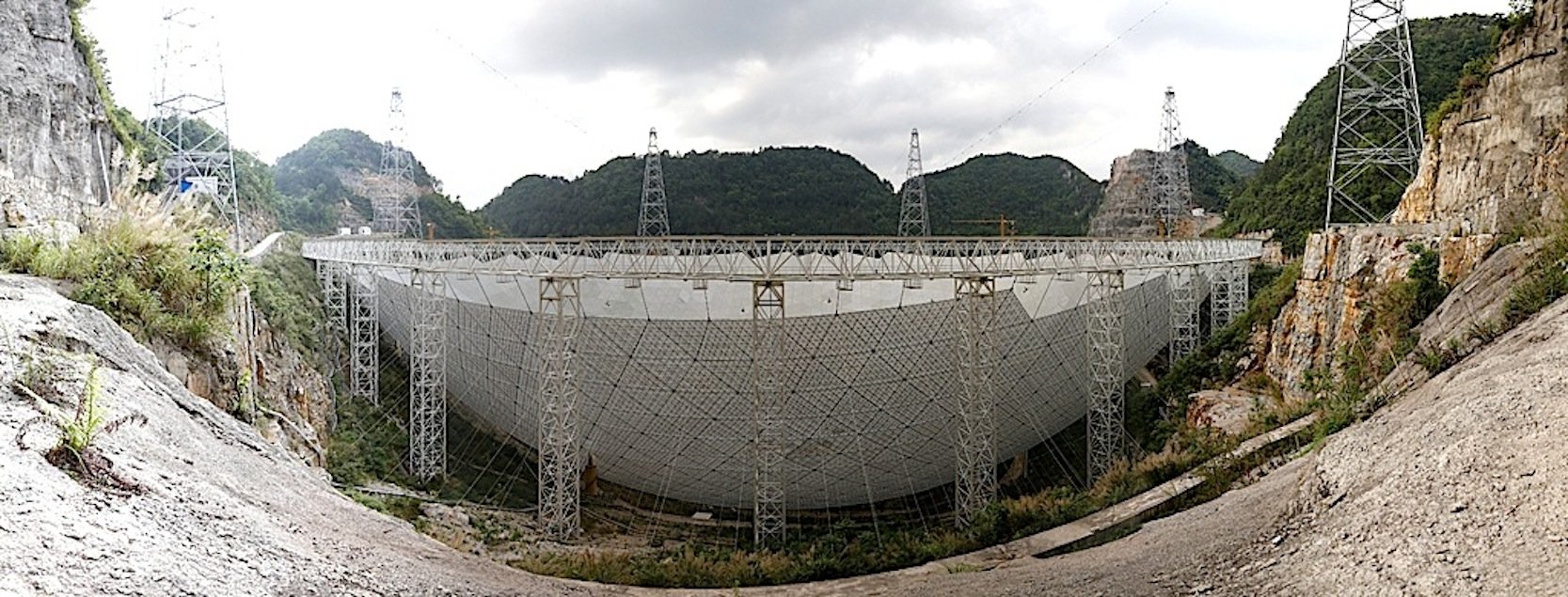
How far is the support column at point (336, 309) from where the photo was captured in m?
24.9

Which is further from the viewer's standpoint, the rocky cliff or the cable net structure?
the cable net structure

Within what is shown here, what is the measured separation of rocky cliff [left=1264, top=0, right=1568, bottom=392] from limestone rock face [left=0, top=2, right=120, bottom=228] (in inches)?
830

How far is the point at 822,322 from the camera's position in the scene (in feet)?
61.8

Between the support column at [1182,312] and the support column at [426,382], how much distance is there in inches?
863

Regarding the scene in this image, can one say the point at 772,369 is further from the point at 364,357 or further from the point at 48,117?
the point at 364,357

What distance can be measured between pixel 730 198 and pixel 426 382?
102 feet

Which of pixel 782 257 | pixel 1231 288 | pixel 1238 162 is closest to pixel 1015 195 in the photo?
pixel 1238 162

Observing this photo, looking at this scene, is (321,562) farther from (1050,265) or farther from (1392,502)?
(1050,265)

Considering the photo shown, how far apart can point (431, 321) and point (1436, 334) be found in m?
20.1

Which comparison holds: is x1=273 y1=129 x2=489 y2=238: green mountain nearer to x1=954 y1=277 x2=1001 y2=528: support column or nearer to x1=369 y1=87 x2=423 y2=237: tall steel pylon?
x1=369 y1=87 x2=423 y2=237: tall steel pylon

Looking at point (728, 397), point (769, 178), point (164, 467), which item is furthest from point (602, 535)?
point (769, 178)

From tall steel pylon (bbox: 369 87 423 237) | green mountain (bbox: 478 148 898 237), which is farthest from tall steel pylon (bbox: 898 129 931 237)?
tall steel pylon (bbox: 369 87 423 237)

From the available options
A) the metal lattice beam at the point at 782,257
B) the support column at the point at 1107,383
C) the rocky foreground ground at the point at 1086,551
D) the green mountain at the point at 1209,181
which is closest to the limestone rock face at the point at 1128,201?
the green mountain at the point at 1209,181

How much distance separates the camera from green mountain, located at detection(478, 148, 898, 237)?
49188 millimetres
